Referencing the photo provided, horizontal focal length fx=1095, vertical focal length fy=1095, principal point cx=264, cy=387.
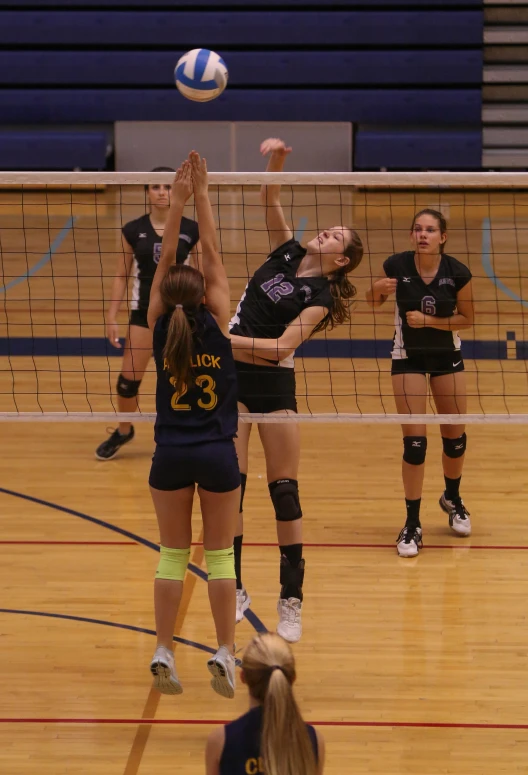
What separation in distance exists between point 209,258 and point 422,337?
2.09m

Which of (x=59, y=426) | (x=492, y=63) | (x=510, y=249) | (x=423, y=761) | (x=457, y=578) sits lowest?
(x=423, y=761)

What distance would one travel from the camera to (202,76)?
5207mm

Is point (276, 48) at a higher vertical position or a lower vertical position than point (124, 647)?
higher

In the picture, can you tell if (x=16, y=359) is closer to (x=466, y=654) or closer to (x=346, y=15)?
(x=466, y=654)

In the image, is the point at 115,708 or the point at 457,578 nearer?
the point at 115,708

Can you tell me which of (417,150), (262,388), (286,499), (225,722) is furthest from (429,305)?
(417,150)

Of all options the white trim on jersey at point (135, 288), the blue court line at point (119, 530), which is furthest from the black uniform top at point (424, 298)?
the white trim on jersey at point (135, 288)

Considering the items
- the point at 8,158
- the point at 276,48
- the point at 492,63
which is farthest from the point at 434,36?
the point at 8,158

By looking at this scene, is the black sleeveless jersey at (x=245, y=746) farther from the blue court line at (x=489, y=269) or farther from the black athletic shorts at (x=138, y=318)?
the blue court line at (x=489, y=269)

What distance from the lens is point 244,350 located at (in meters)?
5.02

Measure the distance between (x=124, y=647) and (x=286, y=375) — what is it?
4.86 ft

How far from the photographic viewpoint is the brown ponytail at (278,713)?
2822mm

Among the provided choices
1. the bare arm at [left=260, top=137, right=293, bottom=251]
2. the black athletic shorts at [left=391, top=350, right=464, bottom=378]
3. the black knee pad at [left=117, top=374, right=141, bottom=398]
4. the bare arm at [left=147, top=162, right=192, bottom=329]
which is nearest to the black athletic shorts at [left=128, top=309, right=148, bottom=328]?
the black knee pad at [left=117, top=374, right=141, bottom=398]

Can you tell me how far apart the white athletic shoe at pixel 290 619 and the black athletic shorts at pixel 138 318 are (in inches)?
112
